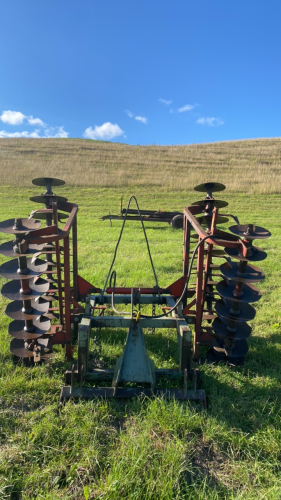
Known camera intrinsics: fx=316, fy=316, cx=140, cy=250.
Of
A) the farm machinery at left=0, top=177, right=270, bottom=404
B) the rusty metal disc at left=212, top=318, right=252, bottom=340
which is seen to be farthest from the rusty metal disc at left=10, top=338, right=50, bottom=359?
the rusty metal disc at left=212, top=318, right=252, bottom=340

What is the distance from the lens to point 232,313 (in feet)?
10.5

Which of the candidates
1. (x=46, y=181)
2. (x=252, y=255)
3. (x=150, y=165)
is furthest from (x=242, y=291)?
(x=150, y=165)

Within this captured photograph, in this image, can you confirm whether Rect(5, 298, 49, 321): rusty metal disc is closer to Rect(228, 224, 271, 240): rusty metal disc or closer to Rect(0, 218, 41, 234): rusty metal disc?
Rect(0, 218, 41, 234): rusty metal disc

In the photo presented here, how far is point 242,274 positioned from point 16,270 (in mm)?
2170

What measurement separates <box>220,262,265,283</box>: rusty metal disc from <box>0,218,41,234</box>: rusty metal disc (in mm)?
1862

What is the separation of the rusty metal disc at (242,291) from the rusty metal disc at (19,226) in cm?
192

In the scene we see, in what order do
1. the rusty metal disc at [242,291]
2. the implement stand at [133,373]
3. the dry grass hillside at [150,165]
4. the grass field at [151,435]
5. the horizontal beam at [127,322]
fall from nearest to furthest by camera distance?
1. the grass field at [151,435]
2. the implement stand at [133,373]
3. the horizontal beam at [127,322]
4. the rusty metal disc at [242,291]
5. the dry grass hillside at [150,165]

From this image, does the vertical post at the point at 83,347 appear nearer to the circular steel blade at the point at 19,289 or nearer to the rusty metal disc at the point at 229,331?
A: the circular steel blade at the point at 19,289

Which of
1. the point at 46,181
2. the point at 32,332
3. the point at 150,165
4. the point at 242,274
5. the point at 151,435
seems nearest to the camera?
the point at 151,435

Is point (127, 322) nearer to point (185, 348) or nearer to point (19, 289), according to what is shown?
point (185, 348)

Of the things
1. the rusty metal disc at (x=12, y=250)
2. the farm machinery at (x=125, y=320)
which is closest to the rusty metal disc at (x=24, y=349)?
the farm machinery at (x=125, y=320)

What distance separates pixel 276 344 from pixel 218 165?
2579 centimetres

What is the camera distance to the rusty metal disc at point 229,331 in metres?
3.28

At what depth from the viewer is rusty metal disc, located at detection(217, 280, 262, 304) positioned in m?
3.10
